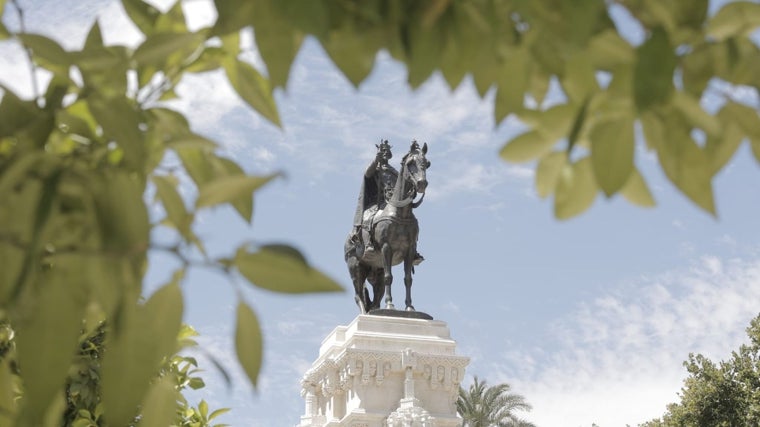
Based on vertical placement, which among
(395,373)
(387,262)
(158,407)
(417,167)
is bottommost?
(158,407)

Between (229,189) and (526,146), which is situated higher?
(526,146)

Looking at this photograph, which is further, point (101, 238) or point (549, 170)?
point (549, 170)

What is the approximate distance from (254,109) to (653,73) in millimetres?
485

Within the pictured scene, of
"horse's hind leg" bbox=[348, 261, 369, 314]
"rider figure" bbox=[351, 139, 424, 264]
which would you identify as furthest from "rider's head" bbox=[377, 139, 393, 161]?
"horse's hind leg" bbox=[348, 261, 369, 314]

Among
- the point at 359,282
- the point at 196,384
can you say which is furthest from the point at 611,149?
the point at 359,282

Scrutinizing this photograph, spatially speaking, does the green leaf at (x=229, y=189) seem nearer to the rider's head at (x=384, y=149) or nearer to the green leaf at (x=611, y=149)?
the green leaf at (x=611, y=149)

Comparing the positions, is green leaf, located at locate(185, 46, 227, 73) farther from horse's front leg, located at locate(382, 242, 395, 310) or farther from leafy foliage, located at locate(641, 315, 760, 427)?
leafy foliage, located at locate(641, 315, 760, 427)

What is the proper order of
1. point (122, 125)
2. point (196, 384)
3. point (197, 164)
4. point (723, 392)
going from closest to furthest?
point (122, 125), point (197, 164), point (196, 384), point (723, 392)

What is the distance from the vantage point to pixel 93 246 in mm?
832

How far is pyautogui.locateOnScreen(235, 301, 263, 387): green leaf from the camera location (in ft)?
2.76

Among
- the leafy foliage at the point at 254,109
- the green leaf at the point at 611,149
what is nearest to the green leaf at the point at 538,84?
the leafy foliage at the point at 254,109

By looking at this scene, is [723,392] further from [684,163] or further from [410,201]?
[684,163]

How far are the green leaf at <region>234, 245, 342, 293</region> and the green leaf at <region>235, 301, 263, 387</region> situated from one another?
2.2 inches

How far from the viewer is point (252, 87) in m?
1.09
